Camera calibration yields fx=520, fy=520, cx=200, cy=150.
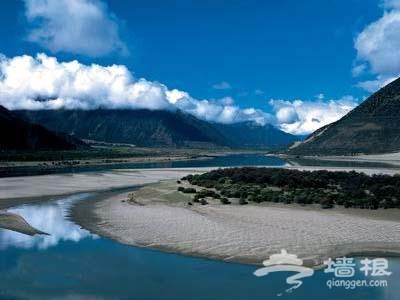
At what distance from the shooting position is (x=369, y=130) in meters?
172

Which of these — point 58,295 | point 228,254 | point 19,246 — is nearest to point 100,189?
point 19,246

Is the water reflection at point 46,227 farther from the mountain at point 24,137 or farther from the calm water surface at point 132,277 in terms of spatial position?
the mountain at point 24,137

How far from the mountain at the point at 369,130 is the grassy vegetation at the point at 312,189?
114m

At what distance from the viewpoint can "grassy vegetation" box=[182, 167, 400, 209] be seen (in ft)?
111

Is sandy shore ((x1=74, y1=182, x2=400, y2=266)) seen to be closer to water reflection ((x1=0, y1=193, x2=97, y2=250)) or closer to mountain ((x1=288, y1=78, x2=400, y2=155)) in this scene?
water reflection ((x1=0, y1=193, x2=97, y2=250))

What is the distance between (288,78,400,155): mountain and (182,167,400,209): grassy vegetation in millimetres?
114347

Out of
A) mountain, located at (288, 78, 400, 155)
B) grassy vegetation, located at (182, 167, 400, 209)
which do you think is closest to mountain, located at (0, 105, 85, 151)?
mountain, located at (288, 78, 400, 155)

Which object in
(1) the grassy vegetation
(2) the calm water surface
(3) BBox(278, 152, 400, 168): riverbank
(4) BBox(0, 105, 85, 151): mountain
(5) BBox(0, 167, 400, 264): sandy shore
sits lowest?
(2) the calm water surface

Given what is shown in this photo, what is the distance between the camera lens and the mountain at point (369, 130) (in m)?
162

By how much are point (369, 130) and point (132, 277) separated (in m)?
165

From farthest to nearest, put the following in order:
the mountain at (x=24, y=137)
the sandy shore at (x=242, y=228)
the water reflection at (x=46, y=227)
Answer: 1. the mountain at (x=24, y=137)
2. the water reflection at (x=46, y=227)
3. the sandy shore at (x=242, y=228)

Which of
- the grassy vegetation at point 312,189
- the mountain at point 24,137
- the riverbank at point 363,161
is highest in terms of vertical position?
the mountain at point 24,137

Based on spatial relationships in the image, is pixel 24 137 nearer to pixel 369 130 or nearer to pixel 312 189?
pixel 369 130

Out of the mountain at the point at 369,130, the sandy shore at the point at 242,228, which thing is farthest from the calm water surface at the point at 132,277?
the mountain at the point at 369,130
